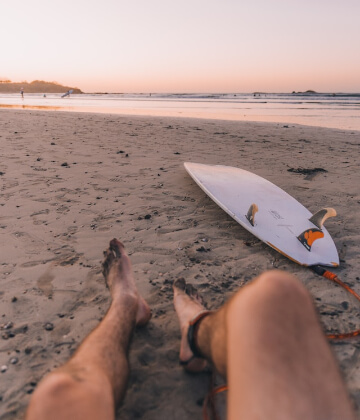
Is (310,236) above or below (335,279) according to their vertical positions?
above

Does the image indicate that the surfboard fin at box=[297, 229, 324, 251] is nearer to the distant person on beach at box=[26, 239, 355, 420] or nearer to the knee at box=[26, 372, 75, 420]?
the distant person on beach at box=[26, 239, 355, 420]

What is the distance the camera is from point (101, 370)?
1.09m

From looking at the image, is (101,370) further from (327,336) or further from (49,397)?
(327,336)

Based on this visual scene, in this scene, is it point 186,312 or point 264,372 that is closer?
point 264,372

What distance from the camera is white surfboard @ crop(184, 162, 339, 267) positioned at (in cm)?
245

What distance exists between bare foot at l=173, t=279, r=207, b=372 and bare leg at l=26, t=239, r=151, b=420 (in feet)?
0.62

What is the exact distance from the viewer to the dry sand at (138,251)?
1.49 m

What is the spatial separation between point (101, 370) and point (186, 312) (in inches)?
25.8

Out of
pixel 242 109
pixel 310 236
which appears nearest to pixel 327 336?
pixel 310 236

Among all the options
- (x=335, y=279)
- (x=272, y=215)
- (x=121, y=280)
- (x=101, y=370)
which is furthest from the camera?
A: (x=272, y=215)

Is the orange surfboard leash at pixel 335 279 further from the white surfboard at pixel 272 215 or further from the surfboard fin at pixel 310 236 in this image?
the surfboard fin at pixel 310 236

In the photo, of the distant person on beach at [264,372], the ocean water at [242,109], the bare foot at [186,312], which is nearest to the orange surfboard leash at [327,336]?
the bare foot at [186,312]

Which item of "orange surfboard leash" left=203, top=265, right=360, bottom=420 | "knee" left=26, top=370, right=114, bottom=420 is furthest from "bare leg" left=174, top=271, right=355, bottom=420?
"orange surfboard leash" left=203, top=265, right=360, bottom=420

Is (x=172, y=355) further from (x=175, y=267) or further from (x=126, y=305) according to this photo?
(x=175, y=267)
